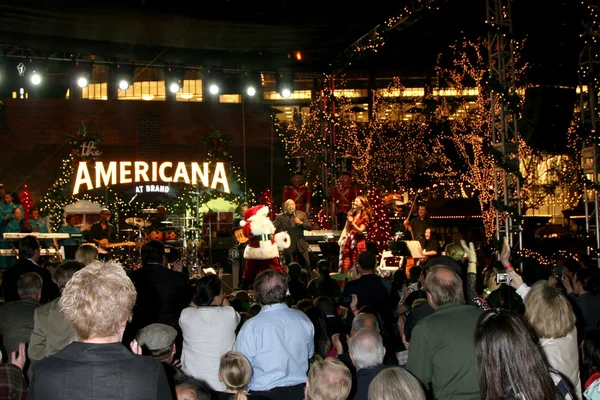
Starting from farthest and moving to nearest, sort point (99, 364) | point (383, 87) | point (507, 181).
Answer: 1. point (383, 87)
2. point (507, 181)
3. point (99, 364)

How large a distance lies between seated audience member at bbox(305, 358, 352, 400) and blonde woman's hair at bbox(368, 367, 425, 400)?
0.65 meters

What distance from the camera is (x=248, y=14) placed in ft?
51.4

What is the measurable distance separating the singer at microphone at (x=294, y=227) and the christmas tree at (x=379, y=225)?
3.93m

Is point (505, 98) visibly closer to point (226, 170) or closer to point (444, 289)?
point (444, 289)

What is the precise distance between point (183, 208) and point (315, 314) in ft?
47.6

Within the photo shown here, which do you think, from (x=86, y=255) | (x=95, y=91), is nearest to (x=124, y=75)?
(x=95, y=91)

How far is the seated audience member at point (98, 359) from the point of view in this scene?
298cm

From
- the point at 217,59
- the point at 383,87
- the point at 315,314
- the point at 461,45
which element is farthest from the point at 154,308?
the point at 383,87

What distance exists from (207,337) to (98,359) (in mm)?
2772

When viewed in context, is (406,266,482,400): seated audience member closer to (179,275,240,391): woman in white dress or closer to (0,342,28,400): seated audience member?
(179,275,240,391): woman in white dress

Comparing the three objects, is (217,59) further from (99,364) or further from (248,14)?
(99,364)

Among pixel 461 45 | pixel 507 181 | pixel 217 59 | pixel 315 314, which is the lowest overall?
pixel 315 314

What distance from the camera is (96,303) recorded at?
3.04 m

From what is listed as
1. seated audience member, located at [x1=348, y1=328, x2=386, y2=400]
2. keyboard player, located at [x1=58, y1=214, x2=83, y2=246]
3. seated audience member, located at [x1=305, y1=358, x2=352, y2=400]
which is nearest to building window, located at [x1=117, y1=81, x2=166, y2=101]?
keyboard player, located at [x1=58, y1=214, x2=83, y2=246]
